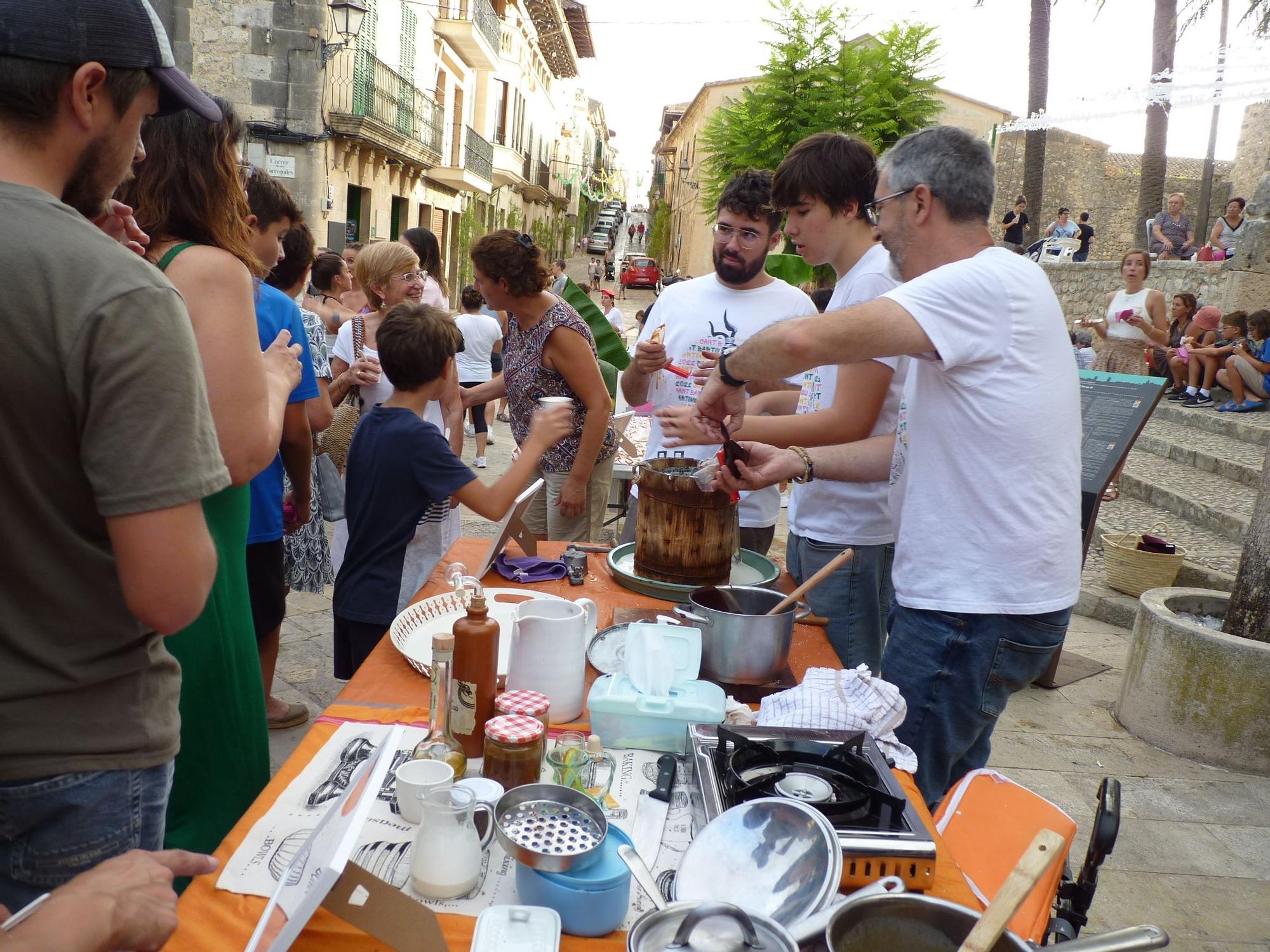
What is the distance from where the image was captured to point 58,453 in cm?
112

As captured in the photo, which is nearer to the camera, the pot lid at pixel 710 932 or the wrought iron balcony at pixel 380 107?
the pot lid at pixel 710 932

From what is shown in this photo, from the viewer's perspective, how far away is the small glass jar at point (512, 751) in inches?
57.4

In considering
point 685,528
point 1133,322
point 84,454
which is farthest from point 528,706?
point 1133,322

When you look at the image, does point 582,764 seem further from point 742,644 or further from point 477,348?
point 477,348

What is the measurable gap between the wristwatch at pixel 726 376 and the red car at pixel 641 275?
38477 mm

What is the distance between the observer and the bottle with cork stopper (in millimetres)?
1553

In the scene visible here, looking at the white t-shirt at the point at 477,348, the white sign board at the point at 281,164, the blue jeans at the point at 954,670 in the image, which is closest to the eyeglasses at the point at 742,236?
the blue jeans at the point at 954,670

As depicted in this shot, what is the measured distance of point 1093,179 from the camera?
1098 inches

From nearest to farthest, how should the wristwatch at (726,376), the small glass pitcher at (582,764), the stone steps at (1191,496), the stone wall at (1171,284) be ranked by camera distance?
1. the small glass pitcher at (582,764)
2. the wristwatch at (726,376)
3. the stone steps at (1191,496)
4. the stone wall at (1171,284)

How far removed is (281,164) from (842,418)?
47.6 feet

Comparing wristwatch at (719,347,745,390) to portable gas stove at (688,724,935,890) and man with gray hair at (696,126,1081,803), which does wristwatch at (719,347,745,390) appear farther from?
portable gas stove at (688,724,935,890)

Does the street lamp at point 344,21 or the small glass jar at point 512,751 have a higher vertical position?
the street lamp at point 344,21

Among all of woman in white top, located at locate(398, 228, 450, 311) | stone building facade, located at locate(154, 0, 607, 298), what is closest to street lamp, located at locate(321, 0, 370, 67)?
stone building facade, located at locate(154, 0, 607, 298)

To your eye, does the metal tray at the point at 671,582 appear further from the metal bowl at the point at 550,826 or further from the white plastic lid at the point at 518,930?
the white plastic lid at the point at 518,930
